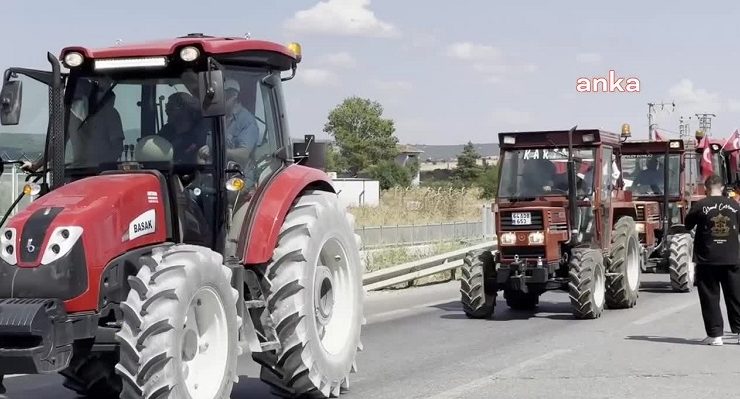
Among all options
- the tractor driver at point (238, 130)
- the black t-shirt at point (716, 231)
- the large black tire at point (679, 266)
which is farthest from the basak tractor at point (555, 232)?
the tractor driver at point (238, 130)

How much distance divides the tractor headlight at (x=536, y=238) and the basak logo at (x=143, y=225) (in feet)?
26.9

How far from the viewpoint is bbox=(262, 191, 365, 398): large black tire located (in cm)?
748

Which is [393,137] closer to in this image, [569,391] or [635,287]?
[635,287]

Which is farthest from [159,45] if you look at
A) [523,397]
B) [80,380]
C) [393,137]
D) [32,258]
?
[393,137]

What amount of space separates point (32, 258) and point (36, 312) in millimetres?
407

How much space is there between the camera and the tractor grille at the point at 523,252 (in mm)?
14328

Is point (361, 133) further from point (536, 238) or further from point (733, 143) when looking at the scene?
point (536, 238)

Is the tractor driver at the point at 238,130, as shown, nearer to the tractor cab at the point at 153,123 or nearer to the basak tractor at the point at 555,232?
the tractor cab at the point at 153,123

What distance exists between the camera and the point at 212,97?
678cm

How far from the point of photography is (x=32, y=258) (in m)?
6.19

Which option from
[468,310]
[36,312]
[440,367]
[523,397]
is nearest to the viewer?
[36,312]

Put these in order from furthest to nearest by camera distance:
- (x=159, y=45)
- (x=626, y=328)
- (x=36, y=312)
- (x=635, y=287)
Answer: (x=635, y=287), (x=626, y=328), (x=159, y=45), (x=36, y=312)

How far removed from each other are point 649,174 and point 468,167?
265 feet

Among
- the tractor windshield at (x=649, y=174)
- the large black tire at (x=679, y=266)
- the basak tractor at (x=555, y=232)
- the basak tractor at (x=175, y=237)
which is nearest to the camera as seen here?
the basak tractor at (x=175, y=237)
